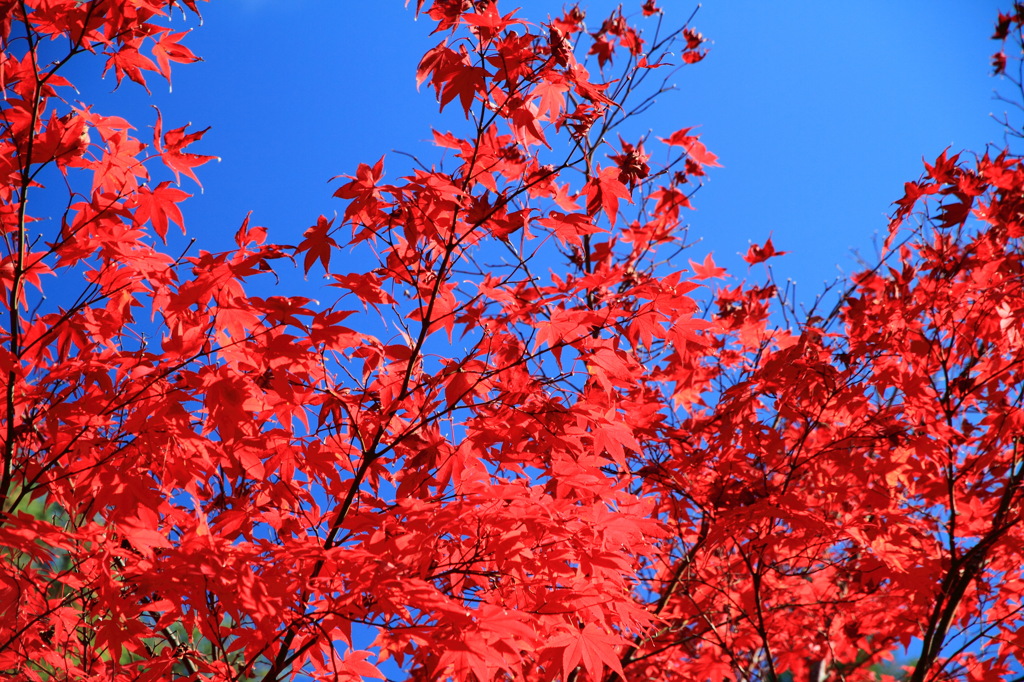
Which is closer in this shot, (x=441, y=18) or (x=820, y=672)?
(x=441, y=18)

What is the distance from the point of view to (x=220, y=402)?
91.7 inches

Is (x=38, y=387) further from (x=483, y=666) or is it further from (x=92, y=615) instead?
(x=483, y=666)

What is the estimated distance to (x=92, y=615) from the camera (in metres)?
3.01

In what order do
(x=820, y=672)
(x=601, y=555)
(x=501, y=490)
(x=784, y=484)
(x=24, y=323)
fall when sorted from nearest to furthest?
(x=501, y=490) < (x=601, y=555) < (x=24, y=323) < (x=784, y=484) < (x=820, y=672)

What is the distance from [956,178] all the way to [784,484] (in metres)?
1.89

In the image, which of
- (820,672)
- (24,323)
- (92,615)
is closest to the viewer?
(24,323)

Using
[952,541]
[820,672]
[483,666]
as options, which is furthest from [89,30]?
[820,672]

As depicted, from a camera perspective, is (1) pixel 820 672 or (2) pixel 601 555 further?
(1) pixel 820 672

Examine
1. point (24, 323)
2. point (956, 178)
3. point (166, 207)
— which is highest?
point (956, 178)

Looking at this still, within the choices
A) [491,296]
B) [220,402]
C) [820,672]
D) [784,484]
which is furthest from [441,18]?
[820,672]

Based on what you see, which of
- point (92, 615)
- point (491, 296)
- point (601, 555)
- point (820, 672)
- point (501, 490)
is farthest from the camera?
point (820, 672)

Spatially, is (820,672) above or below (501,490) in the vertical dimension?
above

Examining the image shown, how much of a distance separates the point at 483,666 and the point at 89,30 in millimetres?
2688

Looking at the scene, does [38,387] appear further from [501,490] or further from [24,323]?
[501,490]
